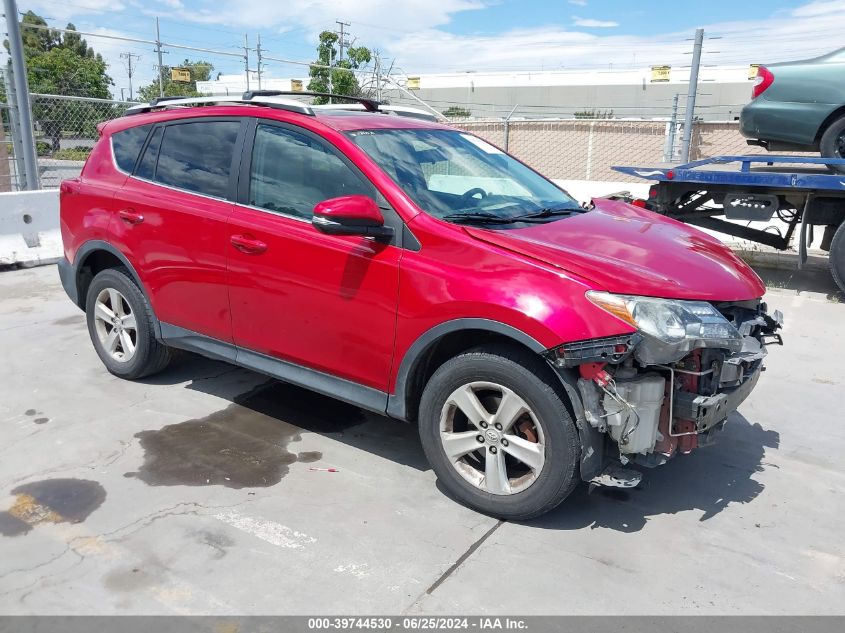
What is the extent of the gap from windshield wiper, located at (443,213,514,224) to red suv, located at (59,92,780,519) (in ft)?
0.04

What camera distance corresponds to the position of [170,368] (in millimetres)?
5395

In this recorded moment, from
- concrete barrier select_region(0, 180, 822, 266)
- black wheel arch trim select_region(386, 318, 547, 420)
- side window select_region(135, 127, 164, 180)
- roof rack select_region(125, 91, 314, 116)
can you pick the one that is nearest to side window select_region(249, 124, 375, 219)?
roof rack select_region(125, 91, 314, 116)

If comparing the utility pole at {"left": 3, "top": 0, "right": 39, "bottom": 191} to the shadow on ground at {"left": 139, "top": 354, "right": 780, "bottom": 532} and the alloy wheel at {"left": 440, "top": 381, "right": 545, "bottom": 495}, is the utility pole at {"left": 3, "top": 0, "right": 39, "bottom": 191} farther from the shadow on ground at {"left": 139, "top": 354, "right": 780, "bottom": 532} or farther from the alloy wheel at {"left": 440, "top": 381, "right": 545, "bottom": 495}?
the alloy wheel at {"left": 440, "top": 381, "right": 545, "bottom": 495}

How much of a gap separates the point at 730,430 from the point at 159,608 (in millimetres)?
3483

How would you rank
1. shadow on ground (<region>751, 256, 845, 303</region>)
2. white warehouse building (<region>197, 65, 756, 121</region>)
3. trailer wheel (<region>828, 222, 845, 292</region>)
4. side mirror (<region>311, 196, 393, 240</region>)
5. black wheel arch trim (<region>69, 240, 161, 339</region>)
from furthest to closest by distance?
white warehouse building (<region>197, 65, 756, 121</region>), shadow on ground (<region>751, 256, 845, 303</region>), trailer wheel (<region>828, 222, 845, 292</region>), black wheel arch trim (<region>69, 240, 161, 339</region>), side mirror (<region>311, 196, 393, 240</region>)

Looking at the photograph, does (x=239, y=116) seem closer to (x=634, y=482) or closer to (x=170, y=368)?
(x=170, y=368)

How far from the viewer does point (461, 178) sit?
4121 millimetres

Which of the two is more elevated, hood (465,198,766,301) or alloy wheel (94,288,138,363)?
hood (465,198,766,301)

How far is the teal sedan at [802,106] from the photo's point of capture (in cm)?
807

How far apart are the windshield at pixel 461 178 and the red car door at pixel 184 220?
38.2 inches

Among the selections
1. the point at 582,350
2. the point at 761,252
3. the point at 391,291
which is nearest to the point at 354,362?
the point at 391,291

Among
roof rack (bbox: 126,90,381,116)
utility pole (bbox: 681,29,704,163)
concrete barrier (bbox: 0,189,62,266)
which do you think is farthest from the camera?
utility pole (bbox: 681,29,704,163)

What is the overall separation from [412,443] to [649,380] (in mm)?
1664

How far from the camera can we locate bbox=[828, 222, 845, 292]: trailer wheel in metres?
7.64
